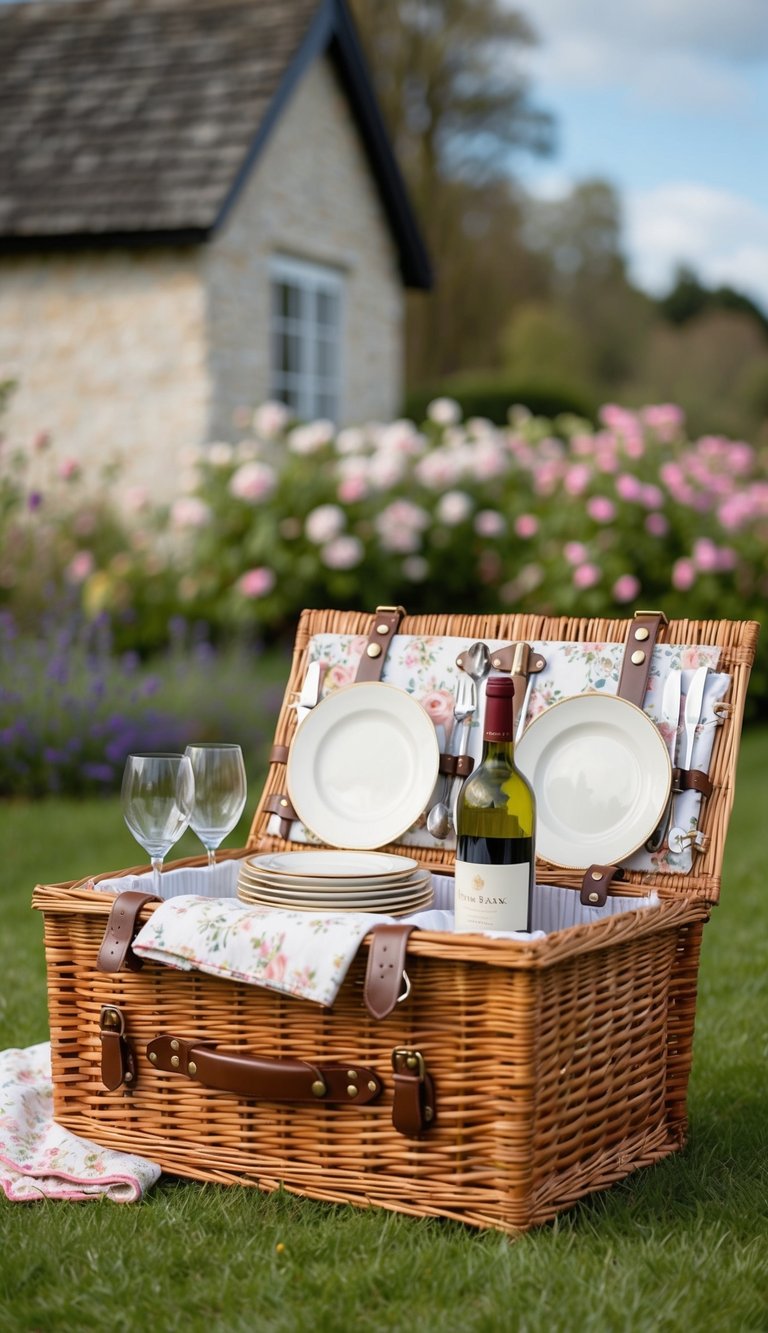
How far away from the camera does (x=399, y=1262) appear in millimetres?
2018

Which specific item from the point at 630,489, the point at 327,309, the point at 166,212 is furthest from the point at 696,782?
the point at 327,309

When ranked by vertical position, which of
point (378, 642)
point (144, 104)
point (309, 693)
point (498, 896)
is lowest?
point (498, 896)

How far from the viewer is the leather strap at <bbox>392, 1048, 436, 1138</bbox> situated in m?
2.12

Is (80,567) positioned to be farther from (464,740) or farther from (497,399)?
(497,399)

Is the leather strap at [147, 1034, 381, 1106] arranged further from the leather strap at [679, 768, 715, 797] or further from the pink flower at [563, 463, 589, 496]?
the pink flower at [563, 463, 589, 496]

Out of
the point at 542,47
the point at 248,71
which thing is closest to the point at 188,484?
the point at 248,71

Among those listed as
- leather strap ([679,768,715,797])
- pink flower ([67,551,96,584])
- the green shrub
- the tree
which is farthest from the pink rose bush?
the tree

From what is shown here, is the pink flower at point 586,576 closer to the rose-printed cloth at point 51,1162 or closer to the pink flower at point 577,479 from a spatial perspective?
the pink flower at point 577,479

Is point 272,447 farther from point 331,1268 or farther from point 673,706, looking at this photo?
point 331,1268

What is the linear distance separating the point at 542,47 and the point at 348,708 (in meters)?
25.0

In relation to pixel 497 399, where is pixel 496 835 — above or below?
above

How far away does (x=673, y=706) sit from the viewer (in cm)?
254

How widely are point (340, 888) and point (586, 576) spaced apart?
17.7 ft

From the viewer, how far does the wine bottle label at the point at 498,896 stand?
2.23 m
